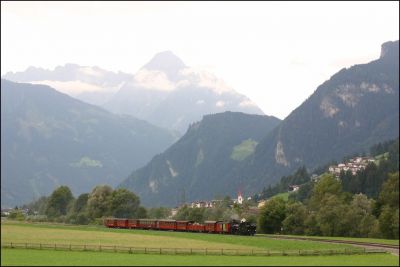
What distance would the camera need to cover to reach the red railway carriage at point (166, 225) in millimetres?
117500

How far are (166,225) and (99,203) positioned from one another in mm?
51990

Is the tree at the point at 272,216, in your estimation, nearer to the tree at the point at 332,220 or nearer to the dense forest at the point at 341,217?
the dense forest at the point at 341,217

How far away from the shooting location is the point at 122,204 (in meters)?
165

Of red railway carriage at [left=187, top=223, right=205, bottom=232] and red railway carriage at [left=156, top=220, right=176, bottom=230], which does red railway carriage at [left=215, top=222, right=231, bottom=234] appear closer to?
red railway carriage at [left=187, top=223, right=205, bottom=232]

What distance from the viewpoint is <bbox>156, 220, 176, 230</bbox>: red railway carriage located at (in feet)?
385

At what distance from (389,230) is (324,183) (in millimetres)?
47333

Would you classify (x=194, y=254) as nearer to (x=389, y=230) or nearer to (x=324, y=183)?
(x=389, y=230)

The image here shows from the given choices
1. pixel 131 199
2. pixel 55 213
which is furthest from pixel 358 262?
pixel 55 213

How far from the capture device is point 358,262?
202 feet

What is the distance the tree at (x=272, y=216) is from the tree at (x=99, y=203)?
5464 centimetres

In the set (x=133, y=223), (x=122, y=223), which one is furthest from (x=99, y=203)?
(x=133, y=223)

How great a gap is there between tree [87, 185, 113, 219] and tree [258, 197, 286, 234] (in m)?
54.6

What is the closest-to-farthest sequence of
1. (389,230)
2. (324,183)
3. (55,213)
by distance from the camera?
(389,230) < (324,183) < (55,213)

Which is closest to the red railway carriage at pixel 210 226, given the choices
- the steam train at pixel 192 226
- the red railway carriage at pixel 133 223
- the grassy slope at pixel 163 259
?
the steam train at pixel 192 226
